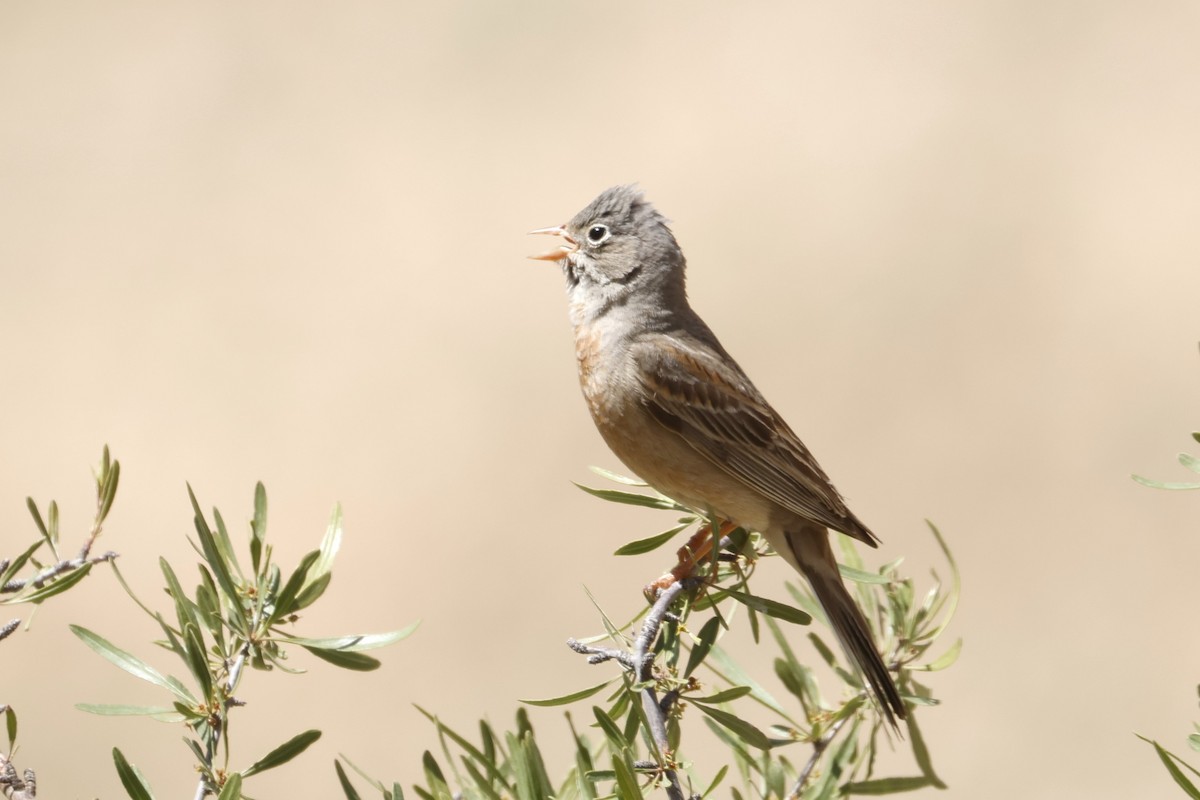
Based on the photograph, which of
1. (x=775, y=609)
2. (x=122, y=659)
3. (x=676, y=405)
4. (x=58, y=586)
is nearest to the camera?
(x=58, y=586)

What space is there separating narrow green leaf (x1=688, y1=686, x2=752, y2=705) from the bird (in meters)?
1.09

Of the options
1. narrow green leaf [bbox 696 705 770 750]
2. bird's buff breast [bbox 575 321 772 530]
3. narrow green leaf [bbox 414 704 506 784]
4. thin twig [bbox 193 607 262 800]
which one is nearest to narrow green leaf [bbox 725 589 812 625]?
narrow green leaf [bbox 696 705 770 750]

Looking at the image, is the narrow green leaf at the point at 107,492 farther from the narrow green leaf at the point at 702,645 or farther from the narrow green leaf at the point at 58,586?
the narrow green leaf at the point at 702,645

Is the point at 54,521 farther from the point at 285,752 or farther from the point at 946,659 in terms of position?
the point at 946,659

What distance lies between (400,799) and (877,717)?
42.3 inches

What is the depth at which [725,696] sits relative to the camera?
1821mm

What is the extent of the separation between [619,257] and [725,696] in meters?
2.43

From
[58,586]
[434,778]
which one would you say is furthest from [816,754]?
[58,586]

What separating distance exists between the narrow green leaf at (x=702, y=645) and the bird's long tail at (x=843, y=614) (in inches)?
16.0

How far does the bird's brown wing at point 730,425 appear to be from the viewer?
11.6 feet

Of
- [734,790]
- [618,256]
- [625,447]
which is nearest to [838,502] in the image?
[625,447]

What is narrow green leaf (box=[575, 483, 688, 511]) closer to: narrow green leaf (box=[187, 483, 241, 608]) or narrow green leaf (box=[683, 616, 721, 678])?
narrow green leaf (box=[683, 616, 721, 678])

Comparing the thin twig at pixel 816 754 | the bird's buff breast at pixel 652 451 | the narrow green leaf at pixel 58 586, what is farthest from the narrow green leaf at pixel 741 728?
the bird's buff breast at pixel 652 451

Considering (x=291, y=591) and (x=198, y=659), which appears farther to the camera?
(x=291, y=591)
